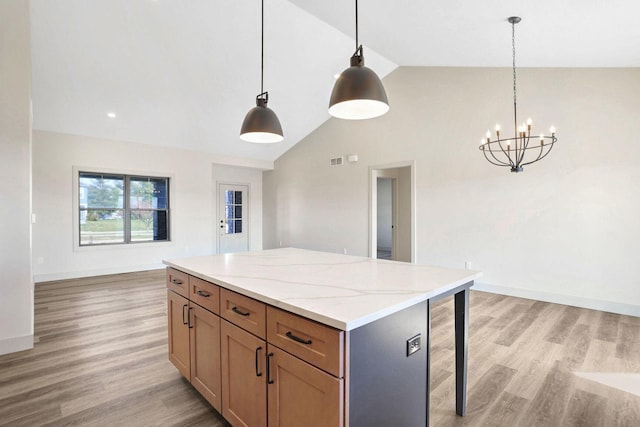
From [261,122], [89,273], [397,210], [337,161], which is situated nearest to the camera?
[261,122]

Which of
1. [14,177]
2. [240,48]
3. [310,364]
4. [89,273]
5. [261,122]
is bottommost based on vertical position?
[89,273]

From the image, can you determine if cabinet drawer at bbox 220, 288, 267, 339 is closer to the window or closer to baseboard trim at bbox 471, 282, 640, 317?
baseboard trim at bbox 471, 282, 640, 317

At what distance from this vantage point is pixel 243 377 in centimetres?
154

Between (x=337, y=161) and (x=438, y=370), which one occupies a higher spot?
(x=337, y=161)

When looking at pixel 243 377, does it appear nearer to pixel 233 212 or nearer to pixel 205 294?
pixel 205 294

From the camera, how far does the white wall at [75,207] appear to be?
5301 millimetres

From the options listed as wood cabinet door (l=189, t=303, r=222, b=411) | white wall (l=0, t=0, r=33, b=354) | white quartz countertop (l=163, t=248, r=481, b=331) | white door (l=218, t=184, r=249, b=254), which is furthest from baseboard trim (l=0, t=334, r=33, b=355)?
white door (l=218, t=184, r=249, b=254)

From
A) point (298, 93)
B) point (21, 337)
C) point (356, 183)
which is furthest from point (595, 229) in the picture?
point (21, 337)

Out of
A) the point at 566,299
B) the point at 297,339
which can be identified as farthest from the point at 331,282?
the point at 566,299

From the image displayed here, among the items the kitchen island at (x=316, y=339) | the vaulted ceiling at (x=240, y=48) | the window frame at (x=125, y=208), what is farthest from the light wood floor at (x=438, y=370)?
the vaulted ceiling at (x=240, y=48)

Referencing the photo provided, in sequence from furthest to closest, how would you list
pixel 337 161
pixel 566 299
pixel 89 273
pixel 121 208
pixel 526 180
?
1. pixel 337 161
2. pixel 121 208
3. pixel 89 273
4. pixel 526 180
5. pixel 566 299

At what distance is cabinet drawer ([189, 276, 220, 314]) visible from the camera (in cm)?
174

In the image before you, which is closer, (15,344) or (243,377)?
(243,377)

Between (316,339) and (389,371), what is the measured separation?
1.24 feet
